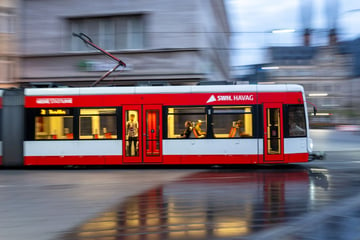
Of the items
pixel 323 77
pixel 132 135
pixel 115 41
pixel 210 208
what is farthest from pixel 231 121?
pixel 323 77

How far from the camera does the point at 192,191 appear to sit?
26.8 ft

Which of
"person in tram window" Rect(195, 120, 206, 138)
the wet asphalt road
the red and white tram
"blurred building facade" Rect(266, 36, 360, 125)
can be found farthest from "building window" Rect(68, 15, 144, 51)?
"blurred building facade" Rect(266, 36, 360, 125)

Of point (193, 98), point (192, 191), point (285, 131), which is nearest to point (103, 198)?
point (192, 191)

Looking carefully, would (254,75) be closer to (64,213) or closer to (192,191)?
(192,191)

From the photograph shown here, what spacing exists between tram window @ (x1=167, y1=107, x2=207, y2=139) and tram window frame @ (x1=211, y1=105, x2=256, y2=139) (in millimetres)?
395

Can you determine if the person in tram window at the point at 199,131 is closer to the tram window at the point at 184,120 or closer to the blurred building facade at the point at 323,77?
the tram window at the point at 184,120

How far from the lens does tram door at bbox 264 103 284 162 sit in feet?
37.6

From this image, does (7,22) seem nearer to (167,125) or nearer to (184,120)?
(167,125)

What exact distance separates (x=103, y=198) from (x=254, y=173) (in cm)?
531

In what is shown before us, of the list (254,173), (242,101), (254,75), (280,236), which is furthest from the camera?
(254,75)

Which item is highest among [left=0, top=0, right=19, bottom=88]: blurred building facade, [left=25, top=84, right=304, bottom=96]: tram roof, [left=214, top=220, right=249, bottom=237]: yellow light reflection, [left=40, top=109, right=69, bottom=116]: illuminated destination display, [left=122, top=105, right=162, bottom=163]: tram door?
[left=0, top=0, right=19, bottom=88]: blurred building facade

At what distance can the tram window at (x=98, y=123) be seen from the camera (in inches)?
470

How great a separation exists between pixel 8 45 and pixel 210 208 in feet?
55.3

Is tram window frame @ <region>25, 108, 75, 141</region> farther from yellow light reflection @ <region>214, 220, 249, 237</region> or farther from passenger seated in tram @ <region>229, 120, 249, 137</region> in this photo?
yellow light reflection @ <region>214, 220, 249, 237</region>
